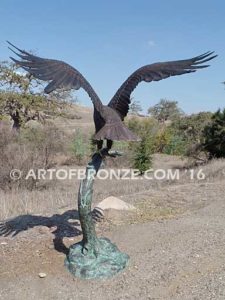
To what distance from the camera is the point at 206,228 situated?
5.45 meters

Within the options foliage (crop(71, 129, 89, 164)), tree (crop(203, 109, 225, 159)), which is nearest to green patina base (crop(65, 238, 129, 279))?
tree (crop(203, 109, 225, 159))

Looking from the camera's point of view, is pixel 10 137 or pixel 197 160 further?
pixel 197 160

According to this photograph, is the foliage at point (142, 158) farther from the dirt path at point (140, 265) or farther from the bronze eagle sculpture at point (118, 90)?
the bronze eagle sculpture at point (118, 90)

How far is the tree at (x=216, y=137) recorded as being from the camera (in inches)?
742

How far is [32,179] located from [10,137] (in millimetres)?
1719

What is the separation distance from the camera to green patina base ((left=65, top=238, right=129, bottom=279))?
4.40 m

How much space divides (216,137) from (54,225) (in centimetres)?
1430

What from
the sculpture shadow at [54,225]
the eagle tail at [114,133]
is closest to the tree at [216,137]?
the sculpture shadow at [54,225]

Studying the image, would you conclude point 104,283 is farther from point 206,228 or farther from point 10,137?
point 10,137

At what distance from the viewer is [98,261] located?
177 inches

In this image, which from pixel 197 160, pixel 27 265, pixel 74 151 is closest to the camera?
pixel 27 265

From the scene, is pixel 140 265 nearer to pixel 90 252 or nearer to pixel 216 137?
pixel 90 252

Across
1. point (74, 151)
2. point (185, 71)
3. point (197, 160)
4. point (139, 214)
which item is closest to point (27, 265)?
point (139, 214)

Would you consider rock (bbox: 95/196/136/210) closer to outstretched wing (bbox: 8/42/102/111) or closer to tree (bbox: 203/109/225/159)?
outstretched wing (bbox: 8/42/102/111)
